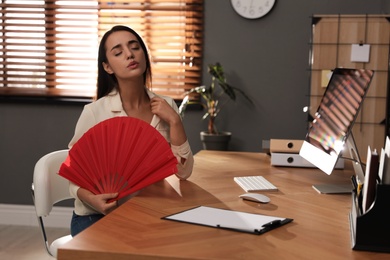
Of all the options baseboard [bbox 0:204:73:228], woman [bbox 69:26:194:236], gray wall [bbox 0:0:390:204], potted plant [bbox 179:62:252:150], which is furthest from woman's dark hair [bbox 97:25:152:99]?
baseboard [bbox 0:204:73:228]

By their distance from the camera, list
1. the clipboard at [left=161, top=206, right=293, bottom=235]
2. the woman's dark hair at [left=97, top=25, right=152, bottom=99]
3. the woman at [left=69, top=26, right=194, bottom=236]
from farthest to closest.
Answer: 1. the woman's dark hair at [left=97, top=25, right=152, bottom=99]
2. the woman at [left=69, top=26, right=194, bottom=236]
3. the clipboard at [left=161, top=206, right=293, bottom=235]

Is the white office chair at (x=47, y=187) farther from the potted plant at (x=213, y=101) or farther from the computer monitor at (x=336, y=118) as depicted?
the potted plant at (x=213, y=101)

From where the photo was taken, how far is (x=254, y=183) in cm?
211

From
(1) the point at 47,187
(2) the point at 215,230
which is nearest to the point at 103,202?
(1) the point at 47,187

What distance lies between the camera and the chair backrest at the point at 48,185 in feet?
7.57

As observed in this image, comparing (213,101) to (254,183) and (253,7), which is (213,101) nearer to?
(253,7)

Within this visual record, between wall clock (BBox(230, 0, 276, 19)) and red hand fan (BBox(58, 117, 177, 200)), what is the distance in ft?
7.76

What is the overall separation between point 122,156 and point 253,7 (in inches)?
97.0

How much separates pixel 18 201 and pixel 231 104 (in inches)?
70.7

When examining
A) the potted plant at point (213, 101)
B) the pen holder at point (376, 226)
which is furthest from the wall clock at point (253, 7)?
the pen holder at point (376, 226)

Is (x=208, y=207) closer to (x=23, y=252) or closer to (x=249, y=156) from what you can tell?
(x=249, y=156)

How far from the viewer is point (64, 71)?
14.4ft

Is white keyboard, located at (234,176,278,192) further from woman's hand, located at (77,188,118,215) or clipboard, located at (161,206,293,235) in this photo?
woman's hand, located at (77,188,118,215)

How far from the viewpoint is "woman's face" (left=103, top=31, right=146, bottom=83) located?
233 cm
